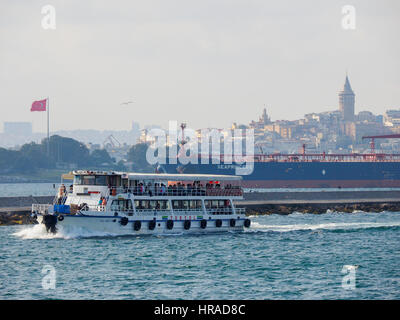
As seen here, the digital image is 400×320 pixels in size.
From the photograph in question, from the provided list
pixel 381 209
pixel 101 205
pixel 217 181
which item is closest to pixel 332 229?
pixel 217 181

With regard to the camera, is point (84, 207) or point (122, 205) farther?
point (122, 205)

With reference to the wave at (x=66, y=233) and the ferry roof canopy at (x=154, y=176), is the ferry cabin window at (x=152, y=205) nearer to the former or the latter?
the ferry roof canopy at (x=154, y=176)

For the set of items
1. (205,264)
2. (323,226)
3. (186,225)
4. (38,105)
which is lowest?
(205,264)

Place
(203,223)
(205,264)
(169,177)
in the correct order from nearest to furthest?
(205,264) < (169,177) < (203,223)

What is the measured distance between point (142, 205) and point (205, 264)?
13403mm

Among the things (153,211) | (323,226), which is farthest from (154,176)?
(323,226)

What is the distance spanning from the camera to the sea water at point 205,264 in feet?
120

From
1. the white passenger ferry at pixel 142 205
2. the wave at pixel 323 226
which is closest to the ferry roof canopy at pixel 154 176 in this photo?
the white passenger ferry at pixel 142 205

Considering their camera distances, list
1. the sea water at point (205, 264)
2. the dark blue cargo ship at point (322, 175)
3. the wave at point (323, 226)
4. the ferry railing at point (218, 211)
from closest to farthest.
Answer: the sea water at point (205, 264), the ferry railing at point (218, 211), the wave at point (323, 226), the dark blue cargo ship at point (322, 175)

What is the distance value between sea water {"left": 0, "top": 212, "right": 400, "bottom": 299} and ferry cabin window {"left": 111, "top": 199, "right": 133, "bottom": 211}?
2120 mm

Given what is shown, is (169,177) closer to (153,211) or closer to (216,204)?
(153,211)

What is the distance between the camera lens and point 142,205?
2240 inches

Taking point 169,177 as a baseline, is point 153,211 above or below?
below

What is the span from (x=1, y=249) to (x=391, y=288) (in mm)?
25164
